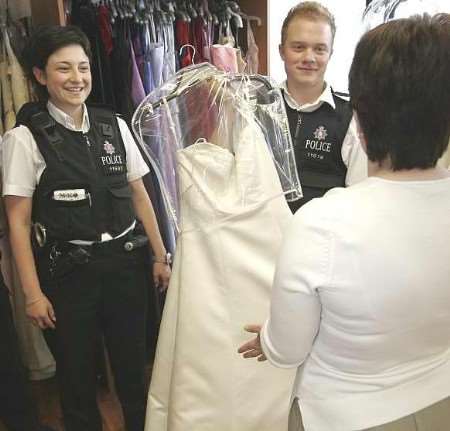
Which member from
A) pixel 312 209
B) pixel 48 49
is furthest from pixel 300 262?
pixel 48 49

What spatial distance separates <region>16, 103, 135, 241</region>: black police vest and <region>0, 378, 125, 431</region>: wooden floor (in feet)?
2.91

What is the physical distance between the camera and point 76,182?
54.9 inches

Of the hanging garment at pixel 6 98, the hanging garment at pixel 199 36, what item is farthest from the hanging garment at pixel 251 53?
the hanging garment at pixel 6 98

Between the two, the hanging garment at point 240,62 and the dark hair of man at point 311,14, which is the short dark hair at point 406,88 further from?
the hanging garment at point 240,62

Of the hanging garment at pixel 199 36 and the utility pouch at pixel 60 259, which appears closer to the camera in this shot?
the utility pouch at pixel 60 259

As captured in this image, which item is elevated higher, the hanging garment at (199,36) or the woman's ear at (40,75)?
the hanging garment at (199,36)

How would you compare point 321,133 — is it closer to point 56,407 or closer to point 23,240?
point 23,240

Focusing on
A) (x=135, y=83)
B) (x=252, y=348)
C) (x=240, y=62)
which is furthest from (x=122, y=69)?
(x=252, y=348)

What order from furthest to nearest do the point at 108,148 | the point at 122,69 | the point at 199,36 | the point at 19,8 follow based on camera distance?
the point at 199,36 < the point at 19,8 < the point at 122,69 < the point at 108,148

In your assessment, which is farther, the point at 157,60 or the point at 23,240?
the point at 157,60

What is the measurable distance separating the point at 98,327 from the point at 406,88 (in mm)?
1209

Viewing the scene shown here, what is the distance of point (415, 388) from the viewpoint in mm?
765

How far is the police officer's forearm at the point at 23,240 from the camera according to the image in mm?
1364

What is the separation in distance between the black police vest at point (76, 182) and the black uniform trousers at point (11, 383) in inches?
13.4
